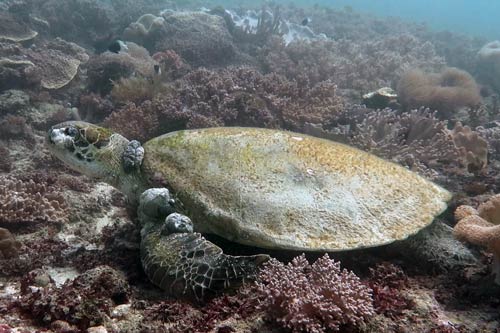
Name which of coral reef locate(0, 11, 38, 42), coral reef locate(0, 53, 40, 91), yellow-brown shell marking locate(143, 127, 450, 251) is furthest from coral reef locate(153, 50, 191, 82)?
yellow-brown shell marking locate(143, 127, 450, 251)

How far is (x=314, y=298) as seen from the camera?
2.65m

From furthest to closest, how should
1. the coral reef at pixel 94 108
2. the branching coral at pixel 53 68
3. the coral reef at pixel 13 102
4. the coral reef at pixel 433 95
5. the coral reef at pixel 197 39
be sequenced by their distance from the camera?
the coral reef at pixel 197 39
the branching coral at pixel 53 68
the coral reef at pixel 433 95
the coral reef at pixel 94 108
the coral reef at pixel 13 102

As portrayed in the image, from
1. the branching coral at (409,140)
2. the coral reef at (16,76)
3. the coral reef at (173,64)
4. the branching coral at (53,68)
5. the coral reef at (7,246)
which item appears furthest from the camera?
the coral reef at (173,64)

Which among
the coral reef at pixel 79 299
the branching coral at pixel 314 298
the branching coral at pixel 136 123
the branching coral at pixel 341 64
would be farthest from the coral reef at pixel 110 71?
the branching coral at pixel 314 298

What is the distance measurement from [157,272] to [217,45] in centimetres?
1176

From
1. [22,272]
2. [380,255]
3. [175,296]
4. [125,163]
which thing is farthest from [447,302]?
[22,272]

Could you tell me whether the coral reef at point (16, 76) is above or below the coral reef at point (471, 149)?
below

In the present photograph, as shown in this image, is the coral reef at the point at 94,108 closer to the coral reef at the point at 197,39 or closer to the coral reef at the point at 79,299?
the coral reef at the point at 197,39

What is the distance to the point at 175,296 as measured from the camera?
3.04 meters

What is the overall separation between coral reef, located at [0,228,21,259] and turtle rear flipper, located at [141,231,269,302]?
1.47 meters

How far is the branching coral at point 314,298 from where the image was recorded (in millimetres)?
2553

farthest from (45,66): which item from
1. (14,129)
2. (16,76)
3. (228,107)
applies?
(228,107)

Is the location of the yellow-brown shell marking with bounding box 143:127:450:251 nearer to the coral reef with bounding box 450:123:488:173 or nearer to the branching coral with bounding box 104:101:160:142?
A: the coral reef with bounding box 450:123:488:173

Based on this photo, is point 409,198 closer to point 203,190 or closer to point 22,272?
point 203,190
